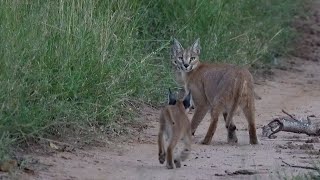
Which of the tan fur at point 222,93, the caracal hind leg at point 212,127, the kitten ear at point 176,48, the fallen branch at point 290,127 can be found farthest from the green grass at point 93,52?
the fallen branch at point 290,127

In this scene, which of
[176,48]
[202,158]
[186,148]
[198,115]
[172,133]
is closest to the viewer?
[172,133]

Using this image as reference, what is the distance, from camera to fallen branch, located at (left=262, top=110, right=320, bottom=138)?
34.0 ft

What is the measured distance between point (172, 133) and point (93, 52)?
2.01 m

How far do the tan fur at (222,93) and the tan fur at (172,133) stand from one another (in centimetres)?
154

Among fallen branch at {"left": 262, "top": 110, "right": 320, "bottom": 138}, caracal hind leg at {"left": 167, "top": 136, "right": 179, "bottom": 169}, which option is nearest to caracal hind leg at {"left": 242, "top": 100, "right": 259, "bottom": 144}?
fallen branch at {"left": 262, "top": 110, "right": 320, "bottom": 138}

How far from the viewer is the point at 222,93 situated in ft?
33.9

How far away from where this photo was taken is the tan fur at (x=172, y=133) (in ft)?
27.7

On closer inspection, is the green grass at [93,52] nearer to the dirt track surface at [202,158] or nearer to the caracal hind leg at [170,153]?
the dirt track surface at [202,158]

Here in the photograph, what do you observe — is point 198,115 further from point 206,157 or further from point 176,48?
point 206,157

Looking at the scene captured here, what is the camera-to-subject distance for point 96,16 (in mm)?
11242

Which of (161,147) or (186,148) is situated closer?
(161,147)

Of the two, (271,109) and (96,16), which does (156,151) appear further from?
(271,109)

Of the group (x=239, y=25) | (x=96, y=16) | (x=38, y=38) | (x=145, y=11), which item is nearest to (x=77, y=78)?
(x=38, y=38)

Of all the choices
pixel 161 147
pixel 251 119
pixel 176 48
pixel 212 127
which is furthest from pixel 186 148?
pixel 176 48
